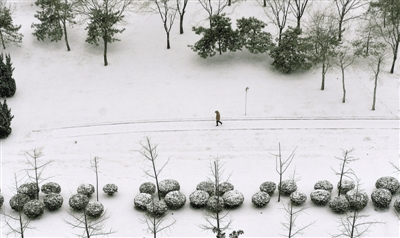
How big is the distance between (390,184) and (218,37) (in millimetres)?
20911

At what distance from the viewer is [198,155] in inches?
1212

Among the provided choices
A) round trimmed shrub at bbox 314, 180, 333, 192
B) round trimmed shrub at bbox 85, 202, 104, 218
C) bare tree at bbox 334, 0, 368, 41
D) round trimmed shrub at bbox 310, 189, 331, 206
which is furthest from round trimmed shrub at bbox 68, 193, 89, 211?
bare tree at bbox 334, 0, 368, 41

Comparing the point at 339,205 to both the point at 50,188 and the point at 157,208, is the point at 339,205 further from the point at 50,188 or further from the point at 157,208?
the point at 50,188

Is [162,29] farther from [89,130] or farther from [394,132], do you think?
[394,132]

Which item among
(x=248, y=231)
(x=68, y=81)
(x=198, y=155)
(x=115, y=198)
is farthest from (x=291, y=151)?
(x=68, y=81)

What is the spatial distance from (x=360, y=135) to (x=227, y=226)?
1430cm

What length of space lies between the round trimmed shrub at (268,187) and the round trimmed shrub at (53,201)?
11893 mm

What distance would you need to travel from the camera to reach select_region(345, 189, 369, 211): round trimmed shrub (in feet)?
81.4

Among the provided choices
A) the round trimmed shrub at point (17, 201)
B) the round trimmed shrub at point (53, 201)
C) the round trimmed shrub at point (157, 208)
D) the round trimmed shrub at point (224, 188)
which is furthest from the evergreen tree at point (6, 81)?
the round trimmed shrub at point (224, 188)

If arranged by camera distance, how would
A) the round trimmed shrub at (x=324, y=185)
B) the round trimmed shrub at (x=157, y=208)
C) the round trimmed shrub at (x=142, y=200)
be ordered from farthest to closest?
the round trimmed shrub at (x=324, y=185) < the round trimmed shrub at (x=142, y=200) < the round trimmed shrub at (x=157, y=208)

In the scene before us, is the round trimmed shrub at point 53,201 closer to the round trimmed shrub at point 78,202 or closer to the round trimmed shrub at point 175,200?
the round trimmed shrub at point 78,202

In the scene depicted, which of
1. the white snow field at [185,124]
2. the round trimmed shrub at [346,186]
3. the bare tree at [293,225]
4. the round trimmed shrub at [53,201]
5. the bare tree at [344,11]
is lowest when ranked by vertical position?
the bare tree at [293,225]

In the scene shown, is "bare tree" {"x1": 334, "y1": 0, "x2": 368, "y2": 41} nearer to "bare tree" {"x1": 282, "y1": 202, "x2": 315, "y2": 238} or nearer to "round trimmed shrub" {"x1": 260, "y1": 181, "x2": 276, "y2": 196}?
"round trimmed shrub" {"x1": 260, "y1": 181, "x2": 276, "y2": 196}

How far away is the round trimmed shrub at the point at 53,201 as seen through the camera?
25688 mm
